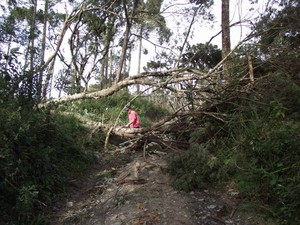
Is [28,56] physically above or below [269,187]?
above

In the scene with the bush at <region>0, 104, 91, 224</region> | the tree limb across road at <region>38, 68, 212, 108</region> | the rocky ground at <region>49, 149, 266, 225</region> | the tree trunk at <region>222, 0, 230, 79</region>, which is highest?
the tree trunk at <region>222, 0, 230, 79</region>

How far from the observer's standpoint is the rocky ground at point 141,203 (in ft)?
13.5

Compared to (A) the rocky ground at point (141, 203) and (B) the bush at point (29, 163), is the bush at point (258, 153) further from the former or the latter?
(B) the bush at point (29, 163)

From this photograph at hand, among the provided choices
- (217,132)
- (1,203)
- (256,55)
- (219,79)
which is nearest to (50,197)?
(1,203)

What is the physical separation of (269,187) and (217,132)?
78.4 inches

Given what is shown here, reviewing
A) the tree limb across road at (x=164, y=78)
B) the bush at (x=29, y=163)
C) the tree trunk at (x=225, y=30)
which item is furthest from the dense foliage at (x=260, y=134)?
the bush at (x=29, y=163)

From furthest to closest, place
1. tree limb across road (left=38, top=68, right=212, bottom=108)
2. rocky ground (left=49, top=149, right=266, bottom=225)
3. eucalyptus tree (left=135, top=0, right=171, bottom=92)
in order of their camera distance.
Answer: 1. eucalyptus tree (left=135, top=0, right=171, bottom=92)
2. tree limb across road (left=38, top=68, right=212, bottom=108)
3. rocky ground (left=49, top=149, right=266, bottom=225)

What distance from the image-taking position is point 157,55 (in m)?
13.0

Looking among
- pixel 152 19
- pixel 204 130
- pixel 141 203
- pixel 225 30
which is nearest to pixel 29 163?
pixel 141 203

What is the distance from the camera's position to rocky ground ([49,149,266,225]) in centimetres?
410

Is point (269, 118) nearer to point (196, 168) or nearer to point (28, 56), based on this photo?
point (196, 168)

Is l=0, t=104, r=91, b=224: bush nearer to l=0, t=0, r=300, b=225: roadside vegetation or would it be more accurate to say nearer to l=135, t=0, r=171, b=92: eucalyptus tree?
l=0, t=0, r=300, b=225: roadside vegetation

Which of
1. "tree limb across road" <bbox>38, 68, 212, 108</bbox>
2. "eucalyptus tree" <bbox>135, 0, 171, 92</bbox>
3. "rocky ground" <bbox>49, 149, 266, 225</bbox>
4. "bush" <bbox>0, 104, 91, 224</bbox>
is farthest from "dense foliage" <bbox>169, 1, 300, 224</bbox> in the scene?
"eucalyptus tree" <bbox>135, 0, 171, 92</bbox>

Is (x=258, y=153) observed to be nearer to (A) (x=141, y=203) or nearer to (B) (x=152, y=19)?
(A) (x=141, y=203)
